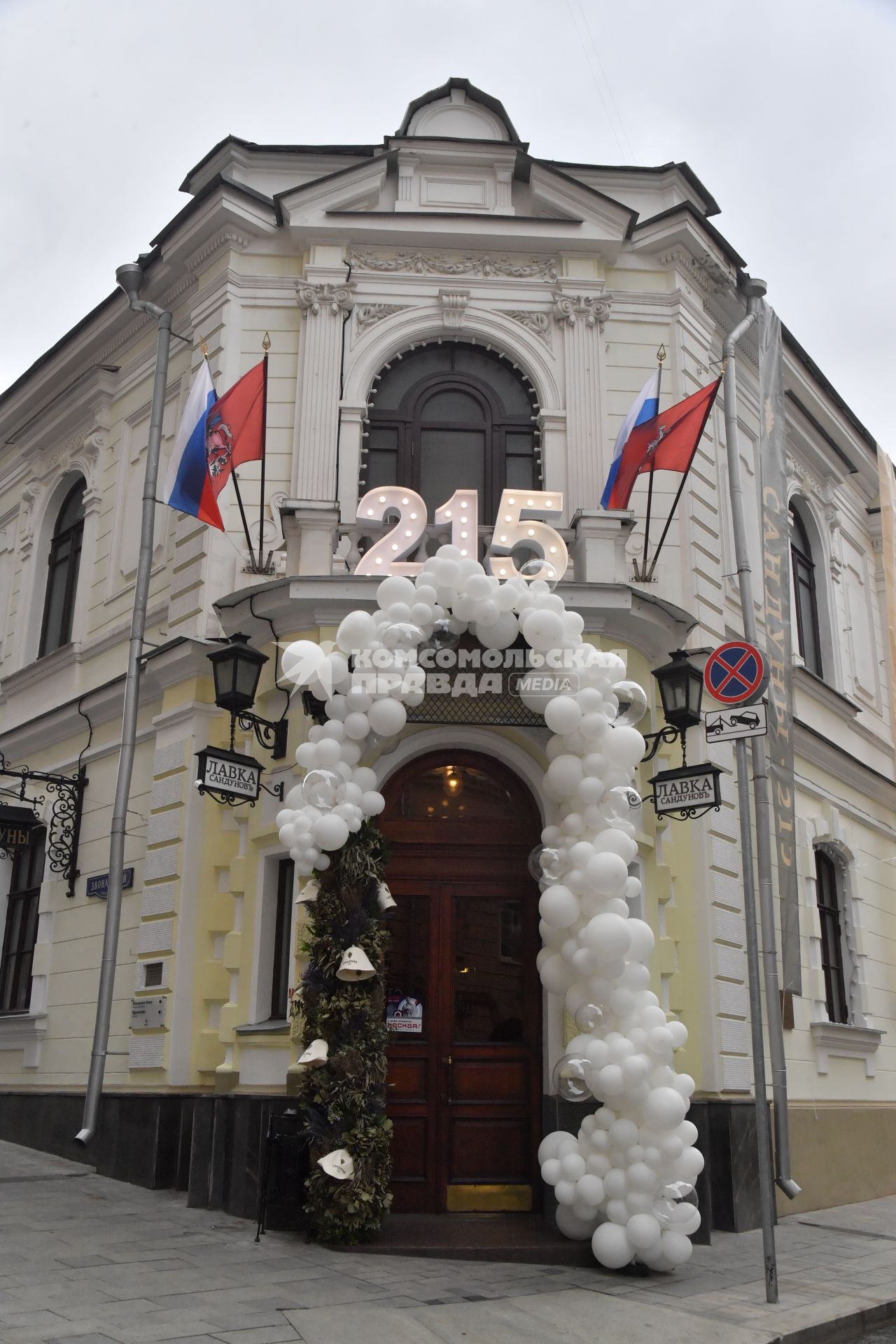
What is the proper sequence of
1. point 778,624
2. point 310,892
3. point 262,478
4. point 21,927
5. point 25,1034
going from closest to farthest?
point 310,892, point 262,478, point 778,624, point 25,1034, point 21,927

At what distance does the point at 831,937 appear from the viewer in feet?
44.7

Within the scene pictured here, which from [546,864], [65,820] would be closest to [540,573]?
[546,864]

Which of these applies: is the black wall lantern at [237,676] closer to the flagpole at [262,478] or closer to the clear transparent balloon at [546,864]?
the flagpole at [262,478]

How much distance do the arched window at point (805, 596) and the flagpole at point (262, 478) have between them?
6.91m

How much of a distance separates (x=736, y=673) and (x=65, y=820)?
8.00m

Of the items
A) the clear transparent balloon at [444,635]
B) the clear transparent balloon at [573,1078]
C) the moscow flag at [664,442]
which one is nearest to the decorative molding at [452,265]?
the moscow flag at [664,442]

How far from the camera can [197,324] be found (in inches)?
484

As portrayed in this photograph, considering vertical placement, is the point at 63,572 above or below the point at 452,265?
below

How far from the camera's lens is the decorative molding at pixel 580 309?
38.6ft

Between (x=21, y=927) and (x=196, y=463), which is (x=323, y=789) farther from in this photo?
(x=21, y=927)

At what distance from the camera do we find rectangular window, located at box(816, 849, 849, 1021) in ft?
43.6

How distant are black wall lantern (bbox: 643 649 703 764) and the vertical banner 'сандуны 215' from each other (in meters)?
2.20

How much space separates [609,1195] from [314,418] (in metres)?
7.20

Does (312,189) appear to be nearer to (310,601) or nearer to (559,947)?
(310,601)
